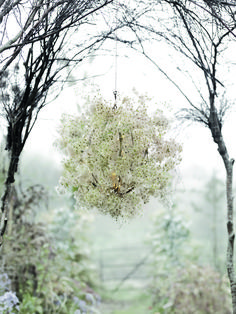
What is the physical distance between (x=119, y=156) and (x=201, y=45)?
2.71 ft

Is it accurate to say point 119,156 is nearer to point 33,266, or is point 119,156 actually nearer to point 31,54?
point 31,54

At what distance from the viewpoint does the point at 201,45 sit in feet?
6.57

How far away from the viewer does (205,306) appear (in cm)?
373

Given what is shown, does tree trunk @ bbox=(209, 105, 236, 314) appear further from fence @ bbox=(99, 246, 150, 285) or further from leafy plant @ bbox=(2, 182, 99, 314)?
fence @ bbox=(99, 246, 150, 285)

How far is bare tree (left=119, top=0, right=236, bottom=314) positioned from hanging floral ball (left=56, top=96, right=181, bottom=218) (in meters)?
0.38

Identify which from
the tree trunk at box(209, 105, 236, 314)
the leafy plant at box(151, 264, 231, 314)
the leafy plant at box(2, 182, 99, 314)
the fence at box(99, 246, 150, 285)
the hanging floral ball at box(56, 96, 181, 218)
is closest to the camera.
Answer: the hanging floral ball at box(56, 96, 181, 218)

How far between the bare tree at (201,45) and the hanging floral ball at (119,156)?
1.24 feet

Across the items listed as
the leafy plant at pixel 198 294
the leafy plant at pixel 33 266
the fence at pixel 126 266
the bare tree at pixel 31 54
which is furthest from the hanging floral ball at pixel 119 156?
the fence at pixel 126 266

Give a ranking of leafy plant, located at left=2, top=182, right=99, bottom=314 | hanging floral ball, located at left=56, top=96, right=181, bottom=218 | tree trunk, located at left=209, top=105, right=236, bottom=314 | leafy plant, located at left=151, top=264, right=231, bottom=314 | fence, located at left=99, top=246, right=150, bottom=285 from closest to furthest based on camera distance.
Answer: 1. hanging floral ball, located at left=56, top=96, right=181, bottom=218
2. tree trunk, located at left=209, top=105, right=236, bottom=314
3. leafy plant, located at left=2, top=182, right=99, bottom=314
4. leafy plant, located at left=151, top=264, right=231, bottom=314
5. fence, located at left=99, top=246, right=150, bottom=285

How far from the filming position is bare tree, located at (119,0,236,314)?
192 centimetres

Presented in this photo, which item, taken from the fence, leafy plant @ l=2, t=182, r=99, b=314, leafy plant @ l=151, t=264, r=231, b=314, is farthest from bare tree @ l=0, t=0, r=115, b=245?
the fence

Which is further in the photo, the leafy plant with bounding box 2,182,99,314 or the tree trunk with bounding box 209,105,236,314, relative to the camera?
the leafy plant with bounding box 2,182,99,314

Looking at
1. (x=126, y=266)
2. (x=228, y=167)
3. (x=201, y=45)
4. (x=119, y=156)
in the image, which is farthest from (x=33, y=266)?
(x=126, y=266)

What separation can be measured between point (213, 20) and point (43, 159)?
31.5 feet
